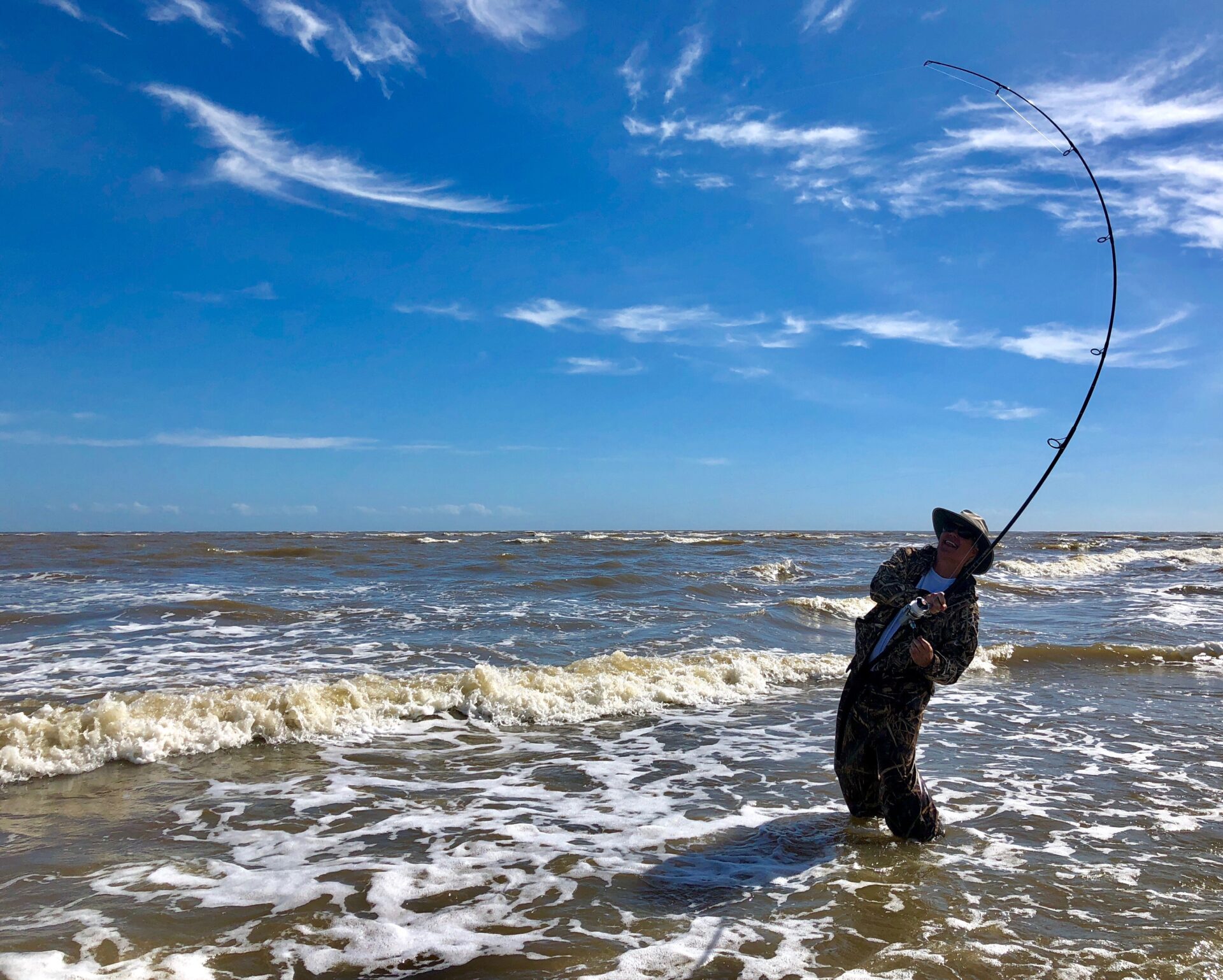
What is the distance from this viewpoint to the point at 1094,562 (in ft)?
95.0

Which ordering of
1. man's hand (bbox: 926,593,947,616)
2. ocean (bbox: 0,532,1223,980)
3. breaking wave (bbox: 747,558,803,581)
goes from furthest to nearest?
breaking wave (bbox: 747,558,803,581), man's hand (bbox: 926,593,947,616), ocean (bbox: 0,532,1223,980)

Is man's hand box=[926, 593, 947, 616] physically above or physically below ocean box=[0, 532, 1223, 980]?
above

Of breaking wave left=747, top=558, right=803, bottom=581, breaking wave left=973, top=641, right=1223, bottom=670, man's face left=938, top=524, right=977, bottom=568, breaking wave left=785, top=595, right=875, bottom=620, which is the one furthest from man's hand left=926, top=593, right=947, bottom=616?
breaking wave left=747, top=558, right=803, bottom=581

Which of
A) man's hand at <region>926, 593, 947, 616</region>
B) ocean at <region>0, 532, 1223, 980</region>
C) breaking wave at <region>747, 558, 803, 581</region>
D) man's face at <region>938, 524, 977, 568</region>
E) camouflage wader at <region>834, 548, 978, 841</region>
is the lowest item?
ocean at <region>0, 532, 1223, 980</region>

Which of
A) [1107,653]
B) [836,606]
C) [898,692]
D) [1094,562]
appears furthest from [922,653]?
[1094,562]

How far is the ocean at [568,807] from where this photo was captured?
341 centimetres

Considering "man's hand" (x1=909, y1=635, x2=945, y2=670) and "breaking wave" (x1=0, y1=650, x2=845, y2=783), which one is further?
"breaking wave" (x1=0, y1=650, x2=845, y2=783)

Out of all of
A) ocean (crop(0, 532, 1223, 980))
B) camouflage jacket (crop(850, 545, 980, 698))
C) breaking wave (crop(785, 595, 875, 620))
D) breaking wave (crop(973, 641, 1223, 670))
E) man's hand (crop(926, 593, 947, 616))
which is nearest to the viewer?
ocean (crop(0, 532, 1223, 980))

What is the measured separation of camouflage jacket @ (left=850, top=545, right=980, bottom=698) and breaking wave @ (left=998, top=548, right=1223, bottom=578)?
23.1 m

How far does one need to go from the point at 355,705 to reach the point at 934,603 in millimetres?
5692

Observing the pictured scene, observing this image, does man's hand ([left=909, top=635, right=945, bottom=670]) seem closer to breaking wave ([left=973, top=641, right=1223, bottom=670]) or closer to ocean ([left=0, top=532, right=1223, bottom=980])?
ocean ([left=0, top=532, right=1223, bottom=980])

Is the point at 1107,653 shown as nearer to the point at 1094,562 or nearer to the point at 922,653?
the point at 922,653

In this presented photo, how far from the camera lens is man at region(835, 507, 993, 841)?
13.1 ft

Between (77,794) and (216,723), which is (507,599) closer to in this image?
(216,723)
